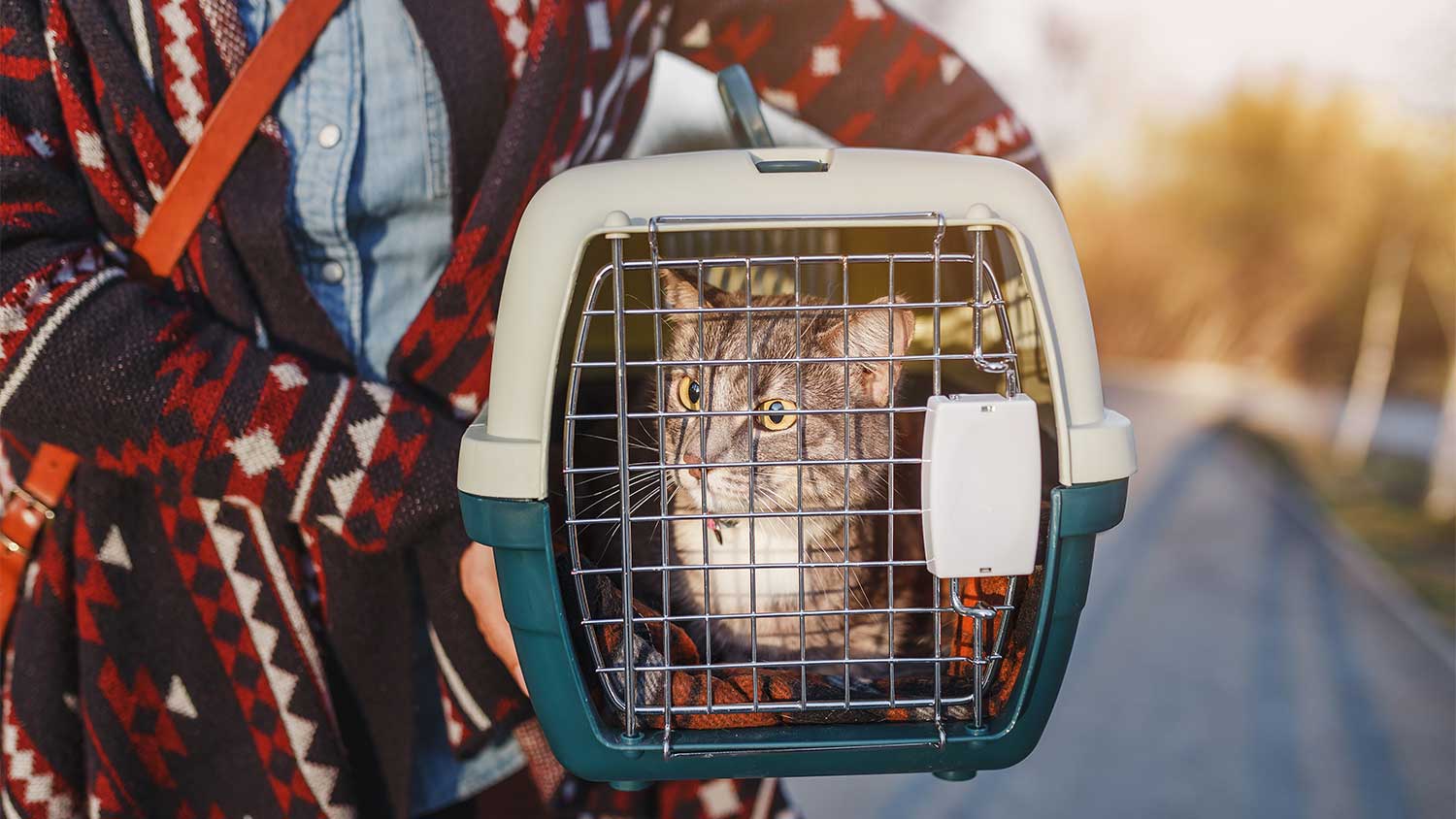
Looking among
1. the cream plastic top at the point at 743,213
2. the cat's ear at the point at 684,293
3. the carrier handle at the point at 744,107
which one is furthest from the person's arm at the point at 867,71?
the cream plastic top at the point at 743,213

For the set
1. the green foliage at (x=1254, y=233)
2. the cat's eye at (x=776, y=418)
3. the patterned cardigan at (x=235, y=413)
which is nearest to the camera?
the patterned cardigan at (x=235, y=413)

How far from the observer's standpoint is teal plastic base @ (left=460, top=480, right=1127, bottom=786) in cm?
65

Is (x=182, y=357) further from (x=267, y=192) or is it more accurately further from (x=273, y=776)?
(x=273, y=776)

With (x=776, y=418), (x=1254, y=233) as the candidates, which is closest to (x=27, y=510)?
(x=776, y=418)

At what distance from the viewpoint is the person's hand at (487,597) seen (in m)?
0.78

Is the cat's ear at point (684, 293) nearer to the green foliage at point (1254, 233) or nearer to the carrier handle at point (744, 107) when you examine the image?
the carrier handle at point (744, 107)

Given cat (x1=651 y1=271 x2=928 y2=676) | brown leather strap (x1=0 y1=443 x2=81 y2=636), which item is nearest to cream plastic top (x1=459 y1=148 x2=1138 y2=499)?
cat (x1=651 y1=271 x2=928 y2=676)

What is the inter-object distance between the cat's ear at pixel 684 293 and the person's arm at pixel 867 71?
24 cm

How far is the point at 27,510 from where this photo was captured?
2.64 ft

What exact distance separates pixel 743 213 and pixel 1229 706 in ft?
10.1

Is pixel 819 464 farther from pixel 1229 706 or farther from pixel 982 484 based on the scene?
pixel 1229 706

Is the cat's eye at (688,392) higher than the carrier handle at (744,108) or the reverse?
the reverse

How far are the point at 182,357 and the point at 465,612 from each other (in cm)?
33

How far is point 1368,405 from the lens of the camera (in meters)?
6.88
